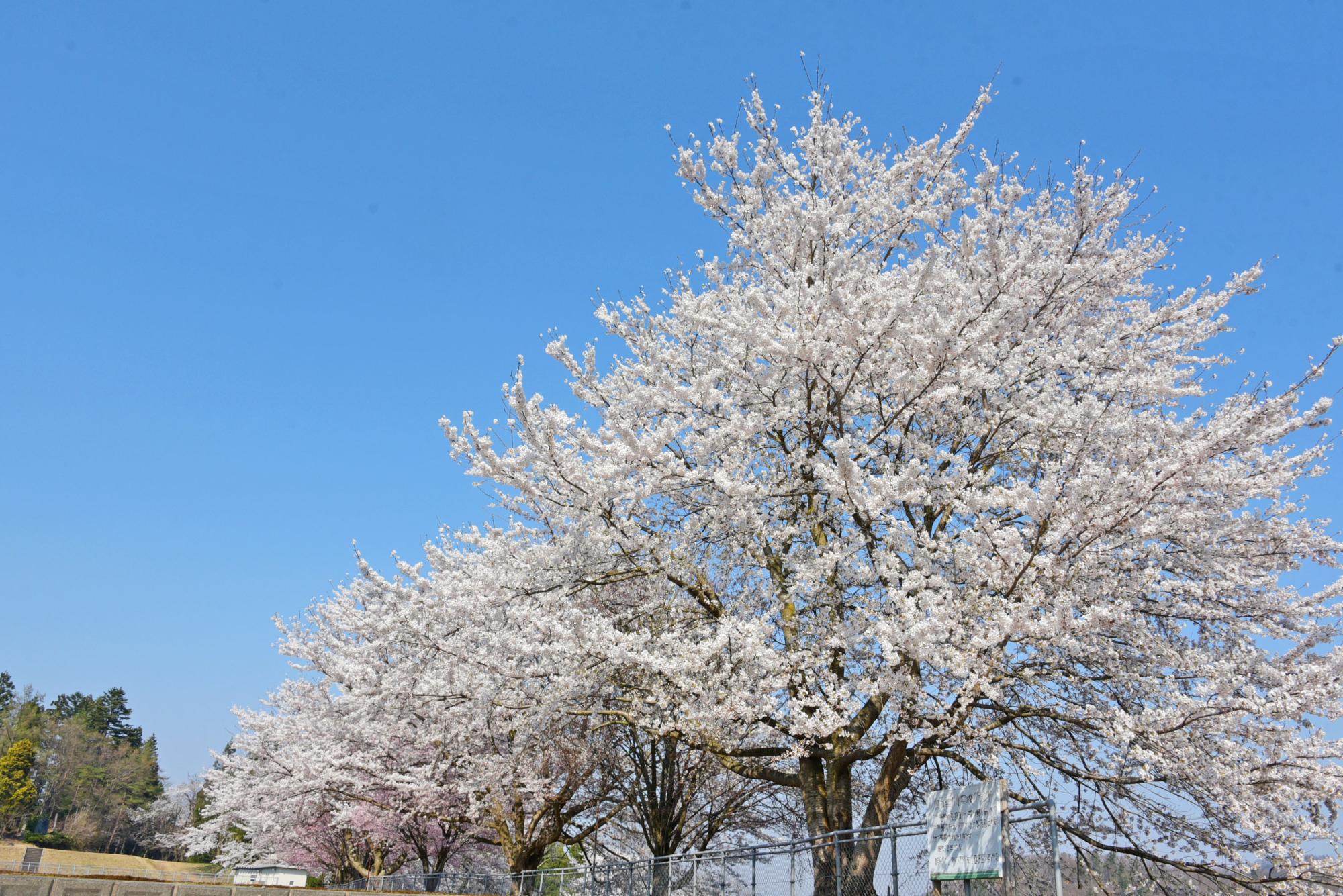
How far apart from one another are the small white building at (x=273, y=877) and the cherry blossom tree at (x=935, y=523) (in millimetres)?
A: 9828

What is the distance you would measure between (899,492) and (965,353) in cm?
238

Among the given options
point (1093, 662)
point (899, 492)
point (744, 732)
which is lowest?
point (744, 732)

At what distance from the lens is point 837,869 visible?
992 cm

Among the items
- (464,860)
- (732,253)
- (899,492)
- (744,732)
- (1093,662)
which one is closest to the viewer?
(899,492)

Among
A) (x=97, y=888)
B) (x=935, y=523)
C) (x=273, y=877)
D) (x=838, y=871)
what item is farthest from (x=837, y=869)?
(x=273, y=877)

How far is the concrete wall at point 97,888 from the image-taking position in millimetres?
9570

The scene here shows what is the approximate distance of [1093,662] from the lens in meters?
10.5

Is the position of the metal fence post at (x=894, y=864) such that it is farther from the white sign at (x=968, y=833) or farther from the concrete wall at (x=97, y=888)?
the concrete wall at (x=97, y=888)

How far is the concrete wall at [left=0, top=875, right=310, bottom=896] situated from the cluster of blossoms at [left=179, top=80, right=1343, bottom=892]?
317cm

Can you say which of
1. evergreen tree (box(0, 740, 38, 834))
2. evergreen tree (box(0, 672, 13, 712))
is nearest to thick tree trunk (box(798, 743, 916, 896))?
evergreen tree (box(0, 740, 38, 834))

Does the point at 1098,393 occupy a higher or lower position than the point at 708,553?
higher

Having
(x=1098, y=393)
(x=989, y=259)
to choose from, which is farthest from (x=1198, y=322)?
(x=989, y=259)

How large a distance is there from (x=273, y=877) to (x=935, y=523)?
16.7 meters

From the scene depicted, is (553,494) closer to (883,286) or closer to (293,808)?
(883,286)
